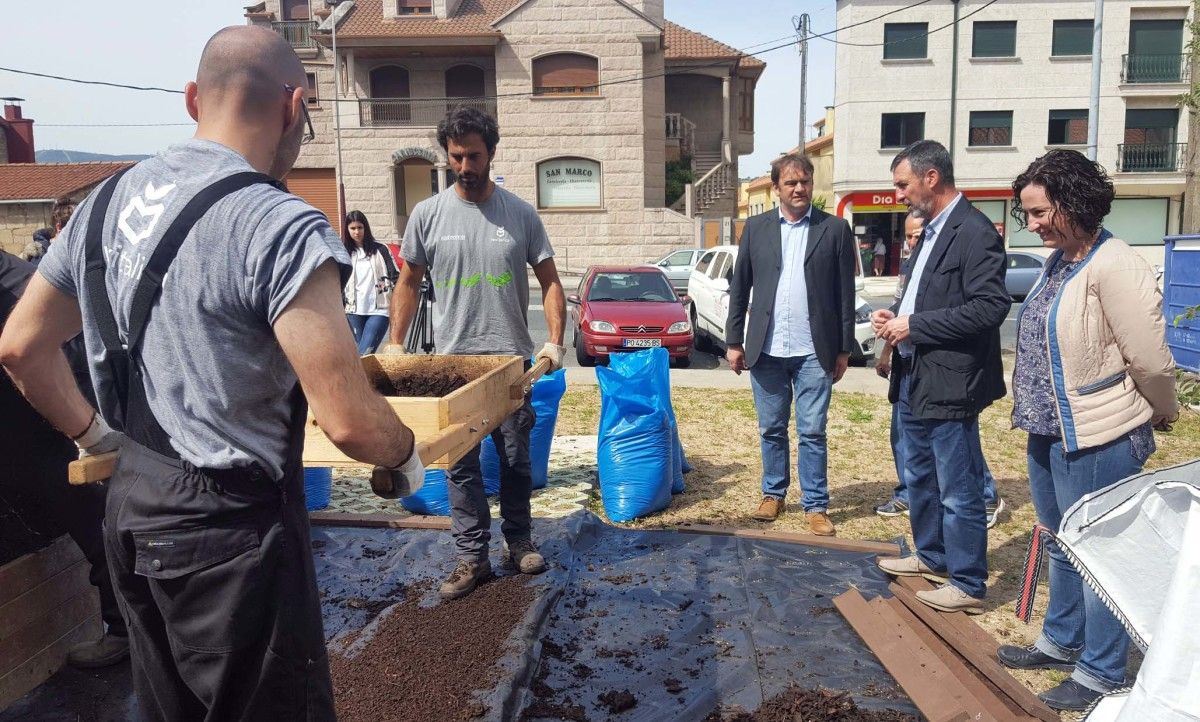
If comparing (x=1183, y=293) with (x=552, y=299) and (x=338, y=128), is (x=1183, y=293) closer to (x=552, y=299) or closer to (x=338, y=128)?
(x=552, y=299)

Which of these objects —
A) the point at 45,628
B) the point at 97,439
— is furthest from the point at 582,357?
the point at 97,439

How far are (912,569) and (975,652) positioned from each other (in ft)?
2.62

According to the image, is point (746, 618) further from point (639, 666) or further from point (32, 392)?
point (32, 392)

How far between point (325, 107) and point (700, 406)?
1053 inches

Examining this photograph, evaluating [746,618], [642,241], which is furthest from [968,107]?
[746,618]

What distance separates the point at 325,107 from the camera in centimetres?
3114

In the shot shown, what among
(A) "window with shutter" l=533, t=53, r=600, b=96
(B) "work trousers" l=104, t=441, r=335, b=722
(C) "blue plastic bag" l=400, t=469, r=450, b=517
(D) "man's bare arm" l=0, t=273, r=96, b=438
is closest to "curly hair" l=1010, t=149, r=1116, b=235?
(B) "work trousers" l=104, t=441, r=335, b=722

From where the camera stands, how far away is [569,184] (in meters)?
29.1

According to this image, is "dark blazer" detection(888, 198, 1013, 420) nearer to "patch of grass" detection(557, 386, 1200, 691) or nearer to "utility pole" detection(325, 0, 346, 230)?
"patch of grass" detection(557, 386, 1200, 691)

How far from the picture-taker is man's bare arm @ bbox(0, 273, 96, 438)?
193 centimetres

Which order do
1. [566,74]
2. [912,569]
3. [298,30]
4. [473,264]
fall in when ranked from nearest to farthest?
[473,264], [912,569], [566,74], [298,30]

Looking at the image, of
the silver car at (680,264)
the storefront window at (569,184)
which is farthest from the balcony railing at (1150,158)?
the silver car at (680,264)

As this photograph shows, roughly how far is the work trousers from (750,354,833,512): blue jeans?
3.45m

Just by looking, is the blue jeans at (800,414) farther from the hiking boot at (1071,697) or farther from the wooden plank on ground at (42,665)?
the wooden plank on ground at (42,665)
